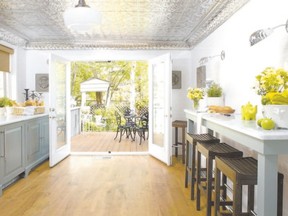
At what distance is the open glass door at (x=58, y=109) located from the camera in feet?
17.4

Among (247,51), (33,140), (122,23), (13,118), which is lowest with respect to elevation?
(33,140)

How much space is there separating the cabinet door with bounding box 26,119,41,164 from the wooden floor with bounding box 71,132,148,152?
1775mm

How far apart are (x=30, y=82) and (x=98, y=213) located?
157 inches

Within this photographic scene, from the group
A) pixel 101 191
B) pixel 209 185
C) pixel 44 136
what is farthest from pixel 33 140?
pixel 209 185

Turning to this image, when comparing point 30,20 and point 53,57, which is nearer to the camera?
point 30,20

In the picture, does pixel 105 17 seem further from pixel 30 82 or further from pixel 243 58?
pixel 30 82

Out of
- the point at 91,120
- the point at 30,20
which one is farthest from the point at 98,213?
the point at 91,120

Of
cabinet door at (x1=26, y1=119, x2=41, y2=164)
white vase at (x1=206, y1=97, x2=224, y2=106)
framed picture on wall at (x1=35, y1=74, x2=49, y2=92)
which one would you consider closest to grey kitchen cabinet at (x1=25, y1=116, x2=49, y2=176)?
cabinet door at (x1=26, y1=119, x2=41, y2=164)

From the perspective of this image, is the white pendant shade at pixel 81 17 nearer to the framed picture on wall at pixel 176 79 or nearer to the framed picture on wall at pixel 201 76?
the framed picture on wall at pixel 201 76

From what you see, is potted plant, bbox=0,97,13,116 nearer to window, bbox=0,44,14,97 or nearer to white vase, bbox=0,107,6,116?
white vase, bbox=0,107,6,116

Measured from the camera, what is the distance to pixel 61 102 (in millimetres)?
5863

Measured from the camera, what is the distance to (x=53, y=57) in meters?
5.36

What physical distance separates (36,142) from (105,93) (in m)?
7.11

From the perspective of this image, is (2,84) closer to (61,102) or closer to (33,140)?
(61,102)
